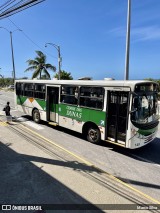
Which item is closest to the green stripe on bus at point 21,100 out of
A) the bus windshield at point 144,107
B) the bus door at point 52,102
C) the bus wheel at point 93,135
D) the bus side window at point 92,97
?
the bus door at point 52,102

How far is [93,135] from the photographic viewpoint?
9.72 meters

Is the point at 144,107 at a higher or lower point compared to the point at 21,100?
higher

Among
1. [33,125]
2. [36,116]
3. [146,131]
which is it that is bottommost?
[33,125]

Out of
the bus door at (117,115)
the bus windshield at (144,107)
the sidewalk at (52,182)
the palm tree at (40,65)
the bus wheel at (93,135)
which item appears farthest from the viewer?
the palm tree at (40,65)

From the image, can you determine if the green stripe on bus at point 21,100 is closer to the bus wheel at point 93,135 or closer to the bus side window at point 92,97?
the bus side window at point 92,97

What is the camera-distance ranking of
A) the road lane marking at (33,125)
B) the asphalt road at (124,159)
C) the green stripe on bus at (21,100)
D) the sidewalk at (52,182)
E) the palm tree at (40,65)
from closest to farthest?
the sidewalk at (52,182) → the asphalt road at (124,159) → the road lane marking at (33,125) → the green stripe on bus at (21,100) → the palm tree at (40,65)

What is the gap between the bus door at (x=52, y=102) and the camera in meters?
12.0

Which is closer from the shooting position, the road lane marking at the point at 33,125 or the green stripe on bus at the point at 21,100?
the road lane marking at the point at 33,125

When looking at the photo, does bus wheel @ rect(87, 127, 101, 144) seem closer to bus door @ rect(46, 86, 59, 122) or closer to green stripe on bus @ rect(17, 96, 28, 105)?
bus door @ rect(46, 86, 59, 122)

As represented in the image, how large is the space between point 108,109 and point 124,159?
207 cm

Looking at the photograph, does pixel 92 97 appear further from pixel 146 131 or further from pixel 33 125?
pixel 33 125

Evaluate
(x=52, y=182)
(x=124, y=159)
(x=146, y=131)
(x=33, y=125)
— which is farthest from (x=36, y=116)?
(x=52, y=182)

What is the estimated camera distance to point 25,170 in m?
6.86

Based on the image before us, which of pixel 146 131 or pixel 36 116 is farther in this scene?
pixel 36 116
